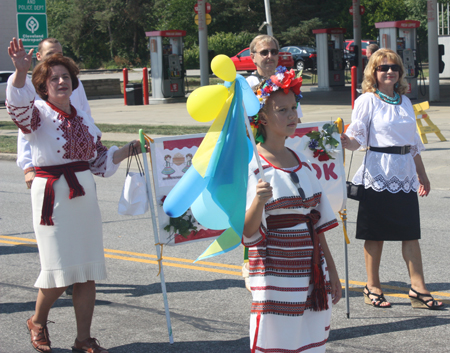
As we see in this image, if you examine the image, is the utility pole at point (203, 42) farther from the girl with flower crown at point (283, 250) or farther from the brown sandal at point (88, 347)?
the girl with flower crown at point (283, 250)

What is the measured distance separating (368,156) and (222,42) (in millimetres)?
50166

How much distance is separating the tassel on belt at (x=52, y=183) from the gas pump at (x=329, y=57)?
2589 cm

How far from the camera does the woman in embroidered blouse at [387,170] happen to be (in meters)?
4.93

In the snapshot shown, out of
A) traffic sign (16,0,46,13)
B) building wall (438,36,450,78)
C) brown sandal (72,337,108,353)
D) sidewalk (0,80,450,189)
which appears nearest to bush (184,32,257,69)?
building wall (438,36,450,78)

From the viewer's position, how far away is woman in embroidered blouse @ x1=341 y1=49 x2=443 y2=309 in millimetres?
4930

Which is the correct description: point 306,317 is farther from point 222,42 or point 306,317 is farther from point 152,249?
point 222,42

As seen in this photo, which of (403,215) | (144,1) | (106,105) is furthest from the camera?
(144,1)

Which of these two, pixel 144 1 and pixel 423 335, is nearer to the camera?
pixel 423 335

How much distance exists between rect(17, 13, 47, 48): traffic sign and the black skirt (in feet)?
28.8

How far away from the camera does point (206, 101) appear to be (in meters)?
3.09

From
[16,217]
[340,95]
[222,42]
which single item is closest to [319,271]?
[16,217]

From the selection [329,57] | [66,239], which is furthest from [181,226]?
Answer: [329,57]

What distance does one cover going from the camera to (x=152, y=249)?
23.2 ft

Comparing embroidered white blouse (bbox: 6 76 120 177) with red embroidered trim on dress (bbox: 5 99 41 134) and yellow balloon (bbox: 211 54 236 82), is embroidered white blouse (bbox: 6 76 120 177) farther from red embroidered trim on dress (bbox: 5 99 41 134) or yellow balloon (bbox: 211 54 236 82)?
yellow balloon (bbox: 211 54 236 82)
